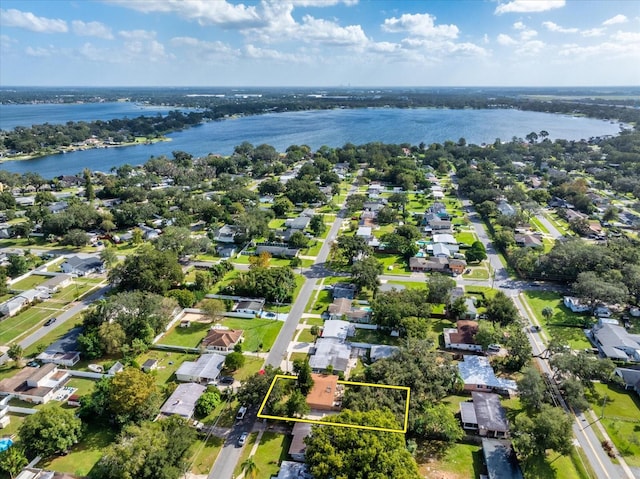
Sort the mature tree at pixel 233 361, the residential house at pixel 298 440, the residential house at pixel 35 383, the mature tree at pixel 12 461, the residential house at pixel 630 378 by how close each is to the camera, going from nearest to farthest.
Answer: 1. the mature tree at pixel 12 461
2. the residential house at pixel 298 440
3. the residential house at pixel 35 383
4. the residential house at pixel 630 378
5. the mature tree at pixel 233 361

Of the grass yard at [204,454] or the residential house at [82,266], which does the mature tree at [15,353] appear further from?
the grass yard at [204,454]

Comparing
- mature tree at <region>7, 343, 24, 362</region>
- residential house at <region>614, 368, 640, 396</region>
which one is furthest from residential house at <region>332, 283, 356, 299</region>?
mature tree at <region>7, 343, 24, 362</region>

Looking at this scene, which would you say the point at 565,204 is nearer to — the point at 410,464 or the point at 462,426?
the point at 462,426

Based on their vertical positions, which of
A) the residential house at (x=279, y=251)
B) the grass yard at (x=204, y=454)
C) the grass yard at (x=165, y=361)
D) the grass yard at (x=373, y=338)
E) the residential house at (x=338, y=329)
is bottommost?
the grass yard at (x=204, y=454)

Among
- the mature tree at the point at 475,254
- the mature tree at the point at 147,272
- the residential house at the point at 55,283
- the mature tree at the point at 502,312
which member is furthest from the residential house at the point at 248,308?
the mature tree at the point at 475,254

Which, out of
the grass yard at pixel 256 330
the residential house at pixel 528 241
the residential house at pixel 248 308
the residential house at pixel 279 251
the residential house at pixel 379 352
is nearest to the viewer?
the residential house at pixel 379 352

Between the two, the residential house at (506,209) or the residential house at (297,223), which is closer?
the residential house at (297,223)
